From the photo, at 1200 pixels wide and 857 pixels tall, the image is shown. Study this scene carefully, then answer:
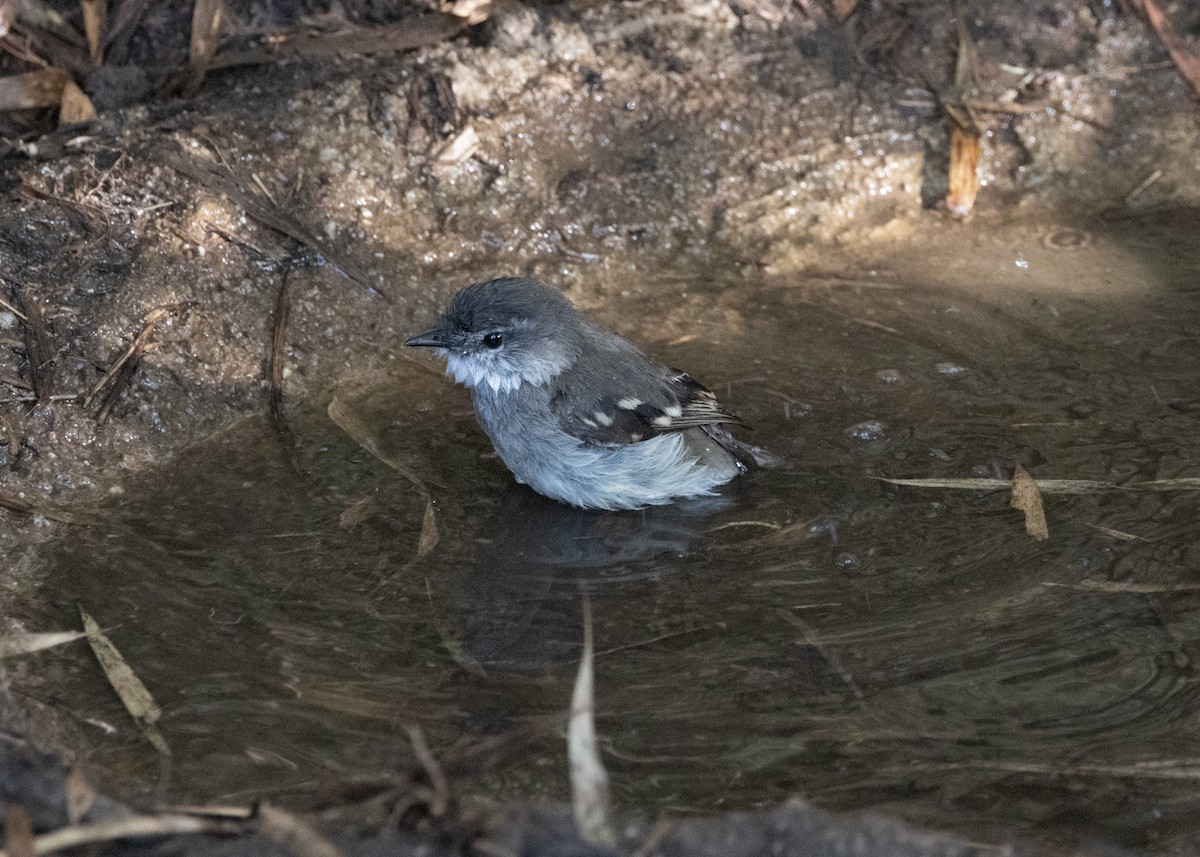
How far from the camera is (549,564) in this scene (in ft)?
18.6

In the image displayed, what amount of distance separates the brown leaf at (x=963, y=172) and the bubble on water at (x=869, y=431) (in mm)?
2428

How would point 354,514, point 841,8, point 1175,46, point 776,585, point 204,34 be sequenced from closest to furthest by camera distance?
1. point 776,585
2. point 354,514
3. point 204,34
4. point 841,8
5. point 1175,46

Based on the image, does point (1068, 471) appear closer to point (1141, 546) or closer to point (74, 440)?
point (1141, 546)

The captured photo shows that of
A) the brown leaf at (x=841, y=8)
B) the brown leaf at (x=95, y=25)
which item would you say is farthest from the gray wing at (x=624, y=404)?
the brown leaf at (x=95, y=25)

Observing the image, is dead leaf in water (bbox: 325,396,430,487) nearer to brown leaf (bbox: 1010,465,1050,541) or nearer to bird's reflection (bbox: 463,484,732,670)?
bird's reflection (bbox: 463,484,732,670)

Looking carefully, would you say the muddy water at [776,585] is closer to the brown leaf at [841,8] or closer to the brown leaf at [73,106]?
the brown leaf at [841,8]

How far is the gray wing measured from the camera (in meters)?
6.07

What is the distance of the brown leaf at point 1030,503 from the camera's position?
5.56m

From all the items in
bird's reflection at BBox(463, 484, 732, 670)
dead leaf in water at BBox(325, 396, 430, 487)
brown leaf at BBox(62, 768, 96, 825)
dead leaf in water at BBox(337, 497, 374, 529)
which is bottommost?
bird's reflection at BBox(463, 484, 732, 670)

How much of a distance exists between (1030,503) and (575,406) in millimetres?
2219

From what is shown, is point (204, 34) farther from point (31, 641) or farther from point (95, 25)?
point (31, 641)

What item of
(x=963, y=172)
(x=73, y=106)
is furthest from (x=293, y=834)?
(x=963, y=172)

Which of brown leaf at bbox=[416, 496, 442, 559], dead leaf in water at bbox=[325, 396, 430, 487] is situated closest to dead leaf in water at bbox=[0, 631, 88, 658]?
brown leaf at bbox=[416, 496, 442, 559]

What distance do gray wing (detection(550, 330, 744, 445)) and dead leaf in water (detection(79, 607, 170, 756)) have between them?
2.31 metres
